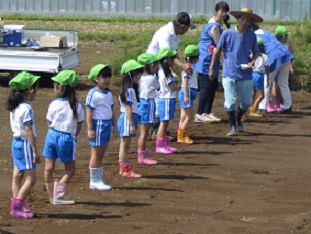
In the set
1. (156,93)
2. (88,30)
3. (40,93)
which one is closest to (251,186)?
(156,93)

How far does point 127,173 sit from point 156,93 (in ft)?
5.13

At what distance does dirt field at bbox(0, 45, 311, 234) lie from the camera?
912 cm

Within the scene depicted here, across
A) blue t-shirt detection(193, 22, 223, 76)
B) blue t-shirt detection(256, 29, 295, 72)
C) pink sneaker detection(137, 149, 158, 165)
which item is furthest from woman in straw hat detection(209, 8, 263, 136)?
pink sneaker detection(137, 149, 158, 165)

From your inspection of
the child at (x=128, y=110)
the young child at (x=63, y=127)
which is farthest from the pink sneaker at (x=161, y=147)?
the young child at (x=63, y=127)

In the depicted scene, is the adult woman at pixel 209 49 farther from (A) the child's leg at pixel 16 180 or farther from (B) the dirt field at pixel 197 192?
(A) the child's leg at pixel 16 180

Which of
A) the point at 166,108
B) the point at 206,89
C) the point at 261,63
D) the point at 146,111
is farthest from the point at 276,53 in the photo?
the point at 146,111

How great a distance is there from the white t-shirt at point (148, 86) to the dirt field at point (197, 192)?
0.92 metres

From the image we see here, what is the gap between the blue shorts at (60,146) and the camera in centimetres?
967

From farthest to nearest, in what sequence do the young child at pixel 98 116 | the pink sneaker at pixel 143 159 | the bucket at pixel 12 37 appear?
the bucket at pixel 12 37 → the pink sneaker at pixel 143 159 → the young child at pixel 98 116

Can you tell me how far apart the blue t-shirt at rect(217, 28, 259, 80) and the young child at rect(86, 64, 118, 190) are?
4161mm

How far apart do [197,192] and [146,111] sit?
1.85 m

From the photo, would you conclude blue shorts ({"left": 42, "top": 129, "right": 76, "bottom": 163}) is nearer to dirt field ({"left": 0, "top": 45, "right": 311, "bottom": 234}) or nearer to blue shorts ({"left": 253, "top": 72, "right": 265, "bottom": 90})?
dirt field ({"left": 0, "top": 45, "right": 311, "bottom": 234})

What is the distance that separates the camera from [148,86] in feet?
39.5

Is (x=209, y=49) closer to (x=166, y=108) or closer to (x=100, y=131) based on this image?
(x=166, y=108)
